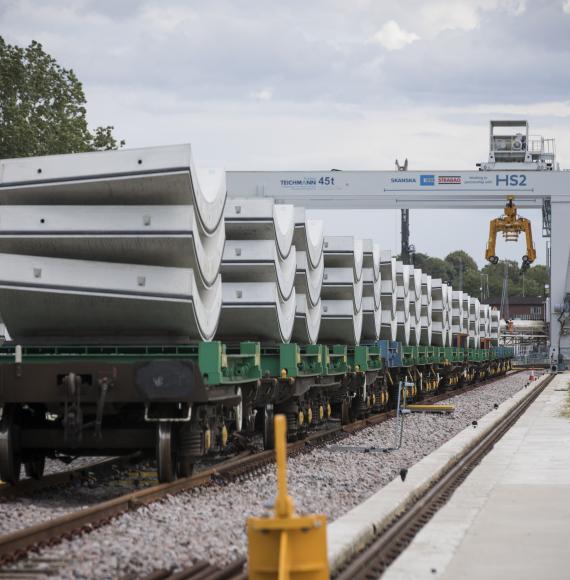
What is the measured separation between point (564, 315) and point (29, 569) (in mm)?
61368

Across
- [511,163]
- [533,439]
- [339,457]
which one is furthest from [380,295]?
[511,163]

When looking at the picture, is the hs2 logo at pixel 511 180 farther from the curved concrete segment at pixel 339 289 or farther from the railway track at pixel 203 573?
the railway track at pixel 203 573

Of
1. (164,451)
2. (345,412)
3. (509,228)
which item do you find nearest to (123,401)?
(164,451)

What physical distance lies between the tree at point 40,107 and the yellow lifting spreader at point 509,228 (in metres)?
23.1

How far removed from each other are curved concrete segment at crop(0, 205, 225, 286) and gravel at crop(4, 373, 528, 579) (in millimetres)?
2447

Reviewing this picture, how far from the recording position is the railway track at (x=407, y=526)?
8.05 meters

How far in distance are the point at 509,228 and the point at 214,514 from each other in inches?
1864

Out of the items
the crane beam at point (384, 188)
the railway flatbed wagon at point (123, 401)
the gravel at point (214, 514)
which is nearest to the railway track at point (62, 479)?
the railway flatbed wagon at point (123, 401)

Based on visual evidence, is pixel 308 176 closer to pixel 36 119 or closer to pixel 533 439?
pixel 36 119

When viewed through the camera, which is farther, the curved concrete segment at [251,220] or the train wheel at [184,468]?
the curved concrete segment at [251,220]

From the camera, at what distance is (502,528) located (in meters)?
9.73

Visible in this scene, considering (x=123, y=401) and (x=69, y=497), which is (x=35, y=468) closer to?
(x=69, y=497)

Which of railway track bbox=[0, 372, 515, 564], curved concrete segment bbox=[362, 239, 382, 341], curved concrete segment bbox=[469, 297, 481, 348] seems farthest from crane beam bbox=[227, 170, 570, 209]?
railway track bbox=[0, 372, 515, 564]

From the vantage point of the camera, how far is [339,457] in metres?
16.5
